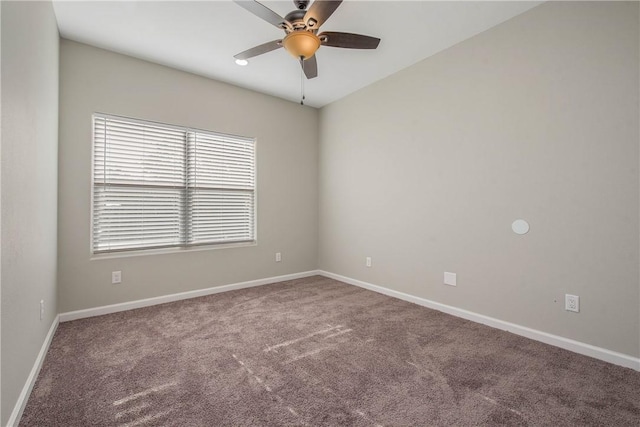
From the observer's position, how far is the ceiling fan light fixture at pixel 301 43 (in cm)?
216

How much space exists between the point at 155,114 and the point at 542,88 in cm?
372

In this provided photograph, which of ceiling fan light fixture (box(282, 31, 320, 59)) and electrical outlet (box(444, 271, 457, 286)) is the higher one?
ceiling fan light fixture (box(282, 31, 320, 59))

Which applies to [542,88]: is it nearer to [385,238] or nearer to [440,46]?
[440,46]

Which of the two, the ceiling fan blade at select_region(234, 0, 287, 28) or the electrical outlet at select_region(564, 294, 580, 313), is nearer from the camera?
the ceiling fan blade at select_region(234, 0, 287, 28)

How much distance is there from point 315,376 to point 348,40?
244 cm

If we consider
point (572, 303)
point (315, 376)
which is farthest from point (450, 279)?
point (315, 376)

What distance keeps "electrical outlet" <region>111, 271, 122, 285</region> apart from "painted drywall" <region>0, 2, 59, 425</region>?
0.64 metres

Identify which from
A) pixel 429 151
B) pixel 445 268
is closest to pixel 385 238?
pixel 445 268

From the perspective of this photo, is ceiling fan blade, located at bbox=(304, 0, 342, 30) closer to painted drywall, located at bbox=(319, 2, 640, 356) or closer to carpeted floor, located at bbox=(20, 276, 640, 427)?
painted drywall, located at bbox=(319, 2, 640, 356)

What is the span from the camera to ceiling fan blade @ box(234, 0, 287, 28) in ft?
6.17

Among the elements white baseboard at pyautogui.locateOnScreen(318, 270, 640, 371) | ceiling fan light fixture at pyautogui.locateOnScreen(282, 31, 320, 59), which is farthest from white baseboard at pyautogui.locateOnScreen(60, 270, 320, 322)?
ceiling fan light fixture at pyautogui.locateOnScreen(282, 31, 320, 59)

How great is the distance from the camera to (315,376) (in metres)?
1.90

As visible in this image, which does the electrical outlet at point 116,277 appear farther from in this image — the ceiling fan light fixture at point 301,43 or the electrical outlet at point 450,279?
the electrical outlet at point 450,279

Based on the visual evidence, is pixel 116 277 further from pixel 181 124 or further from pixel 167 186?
pixel 181 124
